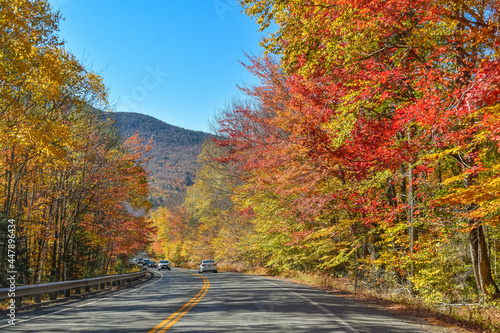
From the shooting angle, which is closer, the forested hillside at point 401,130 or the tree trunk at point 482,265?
the forested hillside at point 401,130

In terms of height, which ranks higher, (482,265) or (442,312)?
(482,265)

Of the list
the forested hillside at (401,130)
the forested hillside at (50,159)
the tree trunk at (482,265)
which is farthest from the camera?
the forested hillside at (50,159)

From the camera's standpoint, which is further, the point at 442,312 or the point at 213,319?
the point at 442,312

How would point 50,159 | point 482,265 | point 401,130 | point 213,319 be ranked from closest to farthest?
point 213,319
point 482,265
point 401,130
point 50,159

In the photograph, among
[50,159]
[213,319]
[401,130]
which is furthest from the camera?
[50,159]

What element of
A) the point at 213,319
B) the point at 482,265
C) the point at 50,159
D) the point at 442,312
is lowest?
the point at 442,312

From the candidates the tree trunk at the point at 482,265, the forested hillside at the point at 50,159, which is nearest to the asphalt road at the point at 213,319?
the tree trunk at the point at 482,265

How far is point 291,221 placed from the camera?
19656 millimetres

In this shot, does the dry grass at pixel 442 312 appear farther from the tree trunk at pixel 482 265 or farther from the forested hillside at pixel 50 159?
the forested hillside at pixel 50 159

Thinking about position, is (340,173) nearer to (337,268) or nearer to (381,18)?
(381,18)

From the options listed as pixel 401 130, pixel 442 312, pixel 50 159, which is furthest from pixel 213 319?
pixel 50 159

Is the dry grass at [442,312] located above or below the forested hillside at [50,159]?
below

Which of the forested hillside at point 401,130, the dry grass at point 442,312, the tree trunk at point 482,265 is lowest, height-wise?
the dry grass at point 442,312

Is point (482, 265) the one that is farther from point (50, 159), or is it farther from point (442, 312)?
point (50, 159)
